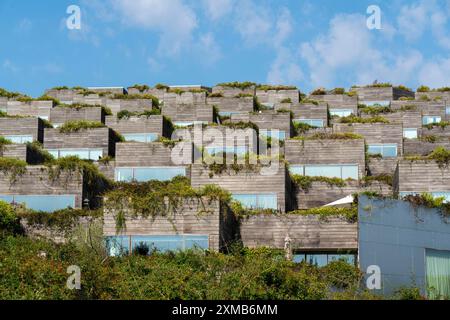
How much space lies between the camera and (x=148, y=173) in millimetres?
51719

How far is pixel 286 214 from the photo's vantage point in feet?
139

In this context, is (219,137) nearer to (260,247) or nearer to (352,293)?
(260,247)

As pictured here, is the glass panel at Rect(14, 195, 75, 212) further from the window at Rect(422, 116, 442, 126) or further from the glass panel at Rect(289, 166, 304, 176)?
the window at Rect(422, 116, 442, 126)

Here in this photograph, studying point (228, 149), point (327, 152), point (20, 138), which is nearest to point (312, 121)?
point (228, 149)

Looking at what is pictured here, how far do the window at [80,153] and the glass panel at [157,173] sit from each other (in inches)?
193

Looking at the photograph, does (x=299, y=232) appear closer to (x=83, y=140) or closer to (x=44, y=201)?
(x=44, y=201)

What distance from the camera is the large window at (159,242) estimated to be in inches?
1544

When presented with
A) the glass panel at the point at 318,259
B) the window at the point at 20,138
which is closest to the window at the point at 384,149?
the glass panel at the point at 318,259

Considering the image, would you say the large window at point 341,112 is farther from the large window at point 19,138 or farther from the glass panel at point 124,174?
the glass panel at point 124,174

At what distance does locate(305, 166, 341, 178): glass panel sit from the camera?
166ft

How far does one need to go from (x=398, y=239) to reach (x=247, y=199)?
8.96m

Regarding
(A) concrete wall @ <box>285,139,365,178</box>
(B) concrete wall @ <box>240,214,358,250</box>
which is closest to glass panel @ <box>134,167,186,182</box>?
(A) concrete wall @ <box>285,139,365,178</box>
